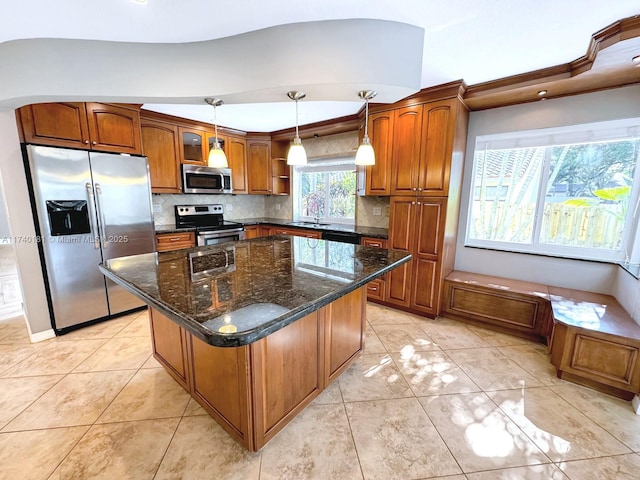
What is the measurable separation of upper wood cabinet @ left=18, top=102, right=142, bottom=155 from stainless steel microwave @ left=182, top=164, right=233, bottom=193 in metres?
0.80

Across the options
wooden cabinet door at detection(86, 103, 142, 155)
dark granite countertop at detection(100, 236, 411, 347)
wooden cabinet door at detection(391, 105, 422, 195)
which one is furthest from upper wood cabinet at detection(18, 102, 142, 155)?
wooden cabinet door at detection(391, 105, 422, 195)

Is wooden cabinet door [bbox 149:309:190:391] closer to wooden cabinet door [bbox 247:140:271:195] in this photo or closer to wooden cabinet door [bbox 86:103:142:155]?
wooden cabinet door [bbox 86:103:142:155]

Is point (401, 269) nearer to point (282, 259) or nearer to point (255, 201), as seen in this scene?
point (282, 259)

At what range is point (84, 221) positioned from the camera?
8.56 feet

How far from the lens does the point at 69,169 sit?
2.49 metres

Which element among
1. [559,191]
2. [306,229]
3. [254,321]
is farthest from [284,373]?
[559,191]

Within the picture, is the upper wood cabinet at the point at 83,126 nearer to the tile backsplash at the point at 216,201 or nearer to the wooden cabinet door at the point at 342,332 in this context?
the tile backsplash at the point at 216,201

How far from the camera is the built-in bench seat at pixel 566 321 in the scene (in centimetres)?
184

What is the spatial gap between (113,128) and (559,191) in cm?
473

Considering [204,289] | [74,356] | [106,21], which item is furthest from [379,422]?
[106,21]

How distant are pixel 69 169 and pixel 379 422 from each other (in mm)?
3388

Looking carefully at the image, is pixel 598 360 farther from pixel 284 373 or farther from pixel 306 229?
pixel 306 229

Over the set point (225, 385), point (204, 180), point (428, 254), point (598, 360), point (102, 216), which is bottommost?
point (598, 360)

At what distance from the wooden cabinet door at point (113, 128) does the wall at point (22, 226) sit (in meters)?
0.55
